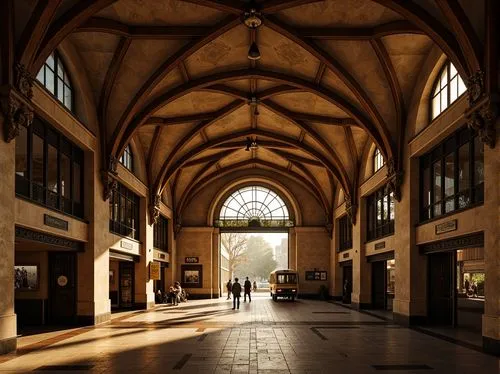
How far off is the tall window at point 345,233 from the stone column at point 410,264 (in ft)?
41.0

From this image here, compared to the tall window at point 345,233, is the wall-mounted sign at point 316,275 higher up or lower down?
lower down

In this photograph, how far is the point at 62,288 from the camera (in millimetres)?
21047

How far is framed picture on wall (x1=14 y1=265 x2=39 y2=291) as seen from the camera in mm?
21047

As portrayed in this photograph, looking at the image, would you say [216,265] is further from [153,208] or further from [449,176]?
[449,176]

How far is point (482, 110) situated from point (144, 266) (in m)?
20.4

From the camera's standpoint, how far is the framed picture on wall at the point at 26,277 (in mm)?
21047

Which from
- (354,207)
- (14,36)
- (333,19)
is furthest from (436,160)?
(14,36)

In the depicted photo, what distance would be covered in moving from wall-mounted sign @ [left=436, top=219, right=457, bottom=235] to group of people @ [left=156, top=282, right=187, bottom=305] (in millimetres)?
18941

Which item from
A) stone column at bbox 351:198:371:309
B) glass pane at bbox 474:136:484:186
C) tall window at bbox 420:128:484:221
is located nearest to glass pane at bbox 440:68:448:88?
tall window at bbox 420:128:484:221

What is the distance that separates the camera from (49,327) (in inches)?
783

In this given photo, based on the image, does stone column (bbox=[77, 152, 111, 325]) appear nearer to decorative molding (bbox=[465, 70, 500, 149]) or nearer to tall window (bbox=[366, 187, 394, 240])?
tall window (bbox=[366, 187, 394, 240])

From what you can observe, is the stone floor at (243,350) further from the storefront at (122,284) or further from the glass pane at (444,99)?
the storefront at (122,284)

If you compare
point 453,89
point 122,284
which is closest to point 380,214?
point 453,89

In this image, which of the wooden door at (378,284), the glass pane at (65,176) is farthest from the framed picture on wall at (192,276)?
the glass pane at (65,176)
